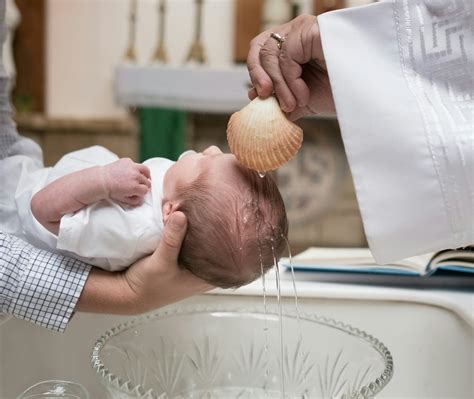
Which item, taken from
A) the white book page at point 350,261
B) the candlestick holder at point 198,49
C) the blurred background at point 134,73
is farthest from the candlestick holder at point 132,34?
the white book page at point 350,261

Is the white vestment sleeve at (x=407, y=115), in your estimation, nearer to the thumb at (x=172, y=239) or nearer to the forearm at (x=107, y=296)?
the thumb at (x=172, y=239)

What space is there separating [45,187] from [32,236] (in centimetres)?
6

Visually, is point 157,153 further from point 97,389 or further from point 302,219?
point 97,389

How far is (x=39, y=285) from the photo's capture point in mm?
843

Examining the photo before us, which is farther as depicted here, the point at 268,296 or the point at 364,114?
the point at 268,296

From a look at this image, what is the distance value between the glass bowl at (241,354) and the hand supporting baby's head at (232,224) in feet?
0.47

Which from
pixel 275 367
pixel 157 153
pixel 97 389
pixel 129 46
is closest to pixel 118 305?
pixel 97 389

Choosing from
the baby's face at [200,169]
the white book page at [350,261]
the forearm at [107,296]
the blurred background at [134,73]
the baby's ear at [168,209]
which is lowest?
the blurred background at [134,73]

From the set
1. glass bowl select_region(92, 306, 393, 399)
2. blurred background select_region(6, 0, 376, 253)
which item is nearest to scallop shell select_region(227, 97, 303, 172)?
glass bowl select_region(92, 306, 393, 399)

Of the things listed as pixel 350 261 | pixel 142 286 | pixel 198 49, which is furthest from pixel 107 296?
pixel 198 49

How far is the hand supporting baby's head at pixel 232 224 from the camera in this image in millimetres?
806

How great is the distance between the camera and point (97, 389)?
3.06ft

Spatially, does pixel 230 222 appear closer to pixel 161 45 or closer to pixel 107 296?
pixel 107 296

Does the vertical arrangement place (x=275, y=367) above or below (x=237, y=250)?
below
